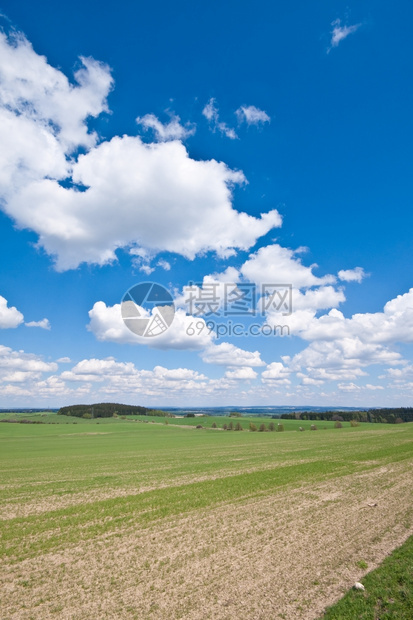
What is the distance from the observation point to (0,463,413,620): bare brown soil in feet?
28.2

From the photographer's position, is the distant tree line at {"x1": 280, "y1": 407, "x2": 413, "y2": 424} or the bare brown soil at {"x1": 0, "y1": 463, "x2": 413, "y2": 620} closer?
the bare brown soil at {"x1": 0, "y1": 463, "x2": 413, "y2": 620}

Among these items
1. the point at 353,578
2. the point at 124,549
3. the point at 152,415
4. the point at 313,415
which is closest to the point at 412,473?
the point at 353,578

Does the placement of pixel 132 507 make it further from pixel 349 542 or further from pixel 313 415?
pixel 313 415

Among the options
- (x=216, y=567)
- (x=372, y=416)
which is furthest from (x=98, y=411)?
(x=216, y=567)

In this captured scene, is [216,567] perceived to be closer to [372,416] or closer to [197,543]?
[197,543]

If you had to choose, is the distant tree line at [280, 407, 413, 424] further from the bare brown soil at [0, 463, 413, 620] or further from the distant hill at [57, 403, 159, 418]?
the bare brown soil at [0, 463, 413, 620]

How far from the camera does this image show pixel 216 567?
10.7 metres

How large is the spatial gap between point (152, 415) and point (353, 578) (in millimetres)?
183963

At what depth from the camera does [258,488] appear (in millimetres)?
21031

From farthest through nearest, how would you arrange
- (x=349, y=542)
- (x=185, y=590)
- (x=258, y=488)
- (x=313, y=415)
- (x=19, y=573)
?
1. (x=313, y=415)
2. (x=258, y=488)
3. (x=349, y=542)
4. (x=19, y=573)
5. (x=185, y=590)

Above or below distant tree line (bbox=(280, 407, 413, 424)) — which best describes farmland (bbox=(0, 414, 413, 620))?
above

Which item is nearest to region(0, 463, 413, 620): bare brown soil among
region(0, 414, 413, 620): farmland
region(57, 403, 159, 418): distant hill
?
region(0, 414, 413, 620): farmland

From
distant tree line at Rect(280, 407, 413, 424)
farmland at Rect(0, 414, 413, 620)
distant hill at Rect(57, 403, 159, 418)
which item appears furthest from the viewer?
distant hill at Rect(57, 403, 159, 418)

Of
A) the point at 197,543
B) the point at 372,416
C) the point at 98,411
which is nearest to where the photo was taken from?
the point at 197,543
